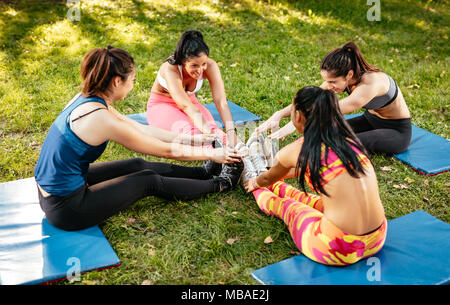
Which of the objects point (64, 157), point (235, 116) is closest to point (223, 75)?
point (235, 116)

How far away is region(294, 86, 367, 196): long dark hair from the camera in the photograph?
2.39 meters

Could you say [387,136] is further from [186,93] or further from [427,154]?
[186,93]

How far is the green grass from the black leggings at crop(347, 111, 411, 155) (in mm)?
171

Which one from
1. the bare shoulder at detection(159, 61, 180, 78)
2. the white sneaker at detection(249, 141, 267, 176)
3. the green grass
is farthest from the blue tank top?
the white sneaker at detection(249, 141, 267, 176)

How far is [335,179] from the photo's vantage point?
2.39 meters

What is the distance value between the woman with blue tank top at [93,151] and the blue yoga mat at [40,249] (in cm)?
12

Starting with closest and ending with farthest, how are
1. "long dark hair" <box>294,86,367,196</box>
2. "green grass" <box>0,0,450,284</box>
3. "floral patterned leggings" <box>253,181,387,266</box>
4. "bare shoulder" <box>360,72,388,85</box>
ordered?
"long dark hair" <box>294,86,367,196</box>
"floral patterned leggings" <box>253,181,387,266</box>
"green grass" <box>0,0,450,284</box>
"bare shoulder" <box>360,72,388,85</box>

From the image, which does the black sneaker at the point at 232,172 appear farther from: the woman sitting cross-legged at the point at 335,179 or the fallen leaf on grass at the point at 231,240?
the woman sitting cross-legged at the point at 335,179

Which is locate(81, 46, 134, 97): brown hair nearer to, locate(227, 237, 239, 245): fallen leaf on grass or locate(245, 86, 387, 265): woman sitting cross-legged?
locate(245, 86, 387, 265): woman sitting cross-legged

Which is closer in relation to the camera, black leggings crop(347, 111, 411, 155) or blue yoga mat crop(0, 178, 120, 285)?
blue yoga mat crop(0, 178, 120, 285)

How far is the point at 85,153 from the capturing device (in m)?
2.75

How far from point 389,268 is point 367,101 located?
182cm

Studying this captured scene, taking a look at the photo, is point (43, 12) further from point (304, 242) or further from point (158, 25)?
point (304, 242)
